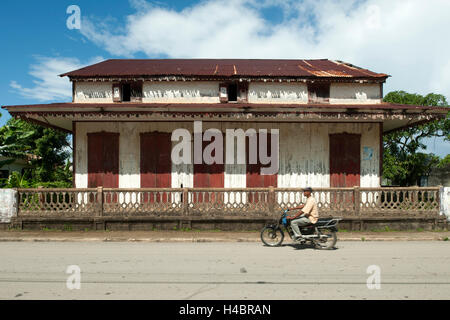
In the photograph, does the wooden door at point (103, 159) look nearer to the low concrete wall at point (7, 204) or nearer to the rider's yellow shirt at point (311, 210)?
the low concrete wall at point (7, 204)

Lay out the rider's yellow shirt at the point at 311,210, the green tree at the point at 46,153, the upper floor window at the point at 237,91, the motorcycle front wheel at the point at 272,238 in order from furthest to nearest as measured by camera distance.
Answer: the green tree at the point at 46,153, the upper floor window at the point at 237,91, the motorcycle front wheel at the point at 272,238, the rider's yellow shirt at the point at 311,210

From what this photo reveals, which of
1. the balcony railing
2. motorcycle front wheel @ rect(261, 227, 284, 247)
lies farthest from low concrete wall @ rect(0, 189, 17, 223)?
motorcycle front wheel @ rect(261, 227, 284, 247)

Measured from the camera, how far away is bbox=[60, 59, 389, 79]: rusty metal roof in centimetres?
1384

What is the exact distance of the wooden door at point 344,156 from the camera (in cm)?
1248

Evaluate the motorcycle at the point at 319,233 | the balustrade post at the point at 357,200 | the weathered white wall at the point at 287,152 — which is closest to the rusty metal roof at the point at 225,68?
the weathered white wall at the point at 287,152

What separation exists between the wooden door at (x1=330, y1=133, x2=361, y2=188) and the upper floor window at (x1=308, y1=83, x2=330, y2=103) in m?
2.18

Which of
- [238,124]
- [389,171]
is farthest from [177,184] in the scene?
[389,171]

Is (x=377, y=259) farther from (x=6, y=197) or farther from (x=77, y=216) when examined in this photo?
(x=6, y=197)

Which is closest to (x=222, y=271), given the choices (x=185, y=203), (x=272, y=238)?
(x=272, y=238)

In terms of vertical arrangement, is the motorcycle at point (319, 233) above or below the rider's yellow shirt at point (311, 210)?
below

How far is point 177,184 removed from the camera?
12.4m

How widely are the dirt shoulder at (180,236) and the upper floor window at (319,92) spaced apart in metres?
6.09

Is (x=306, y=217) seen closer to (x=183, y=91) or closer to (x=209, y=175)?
(x=209, y=175)
